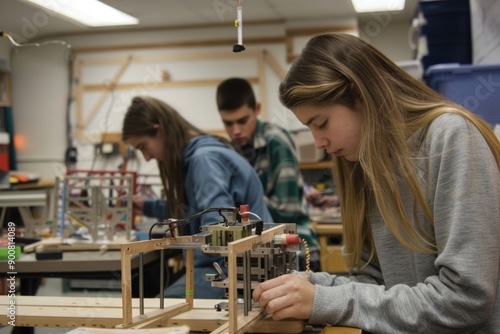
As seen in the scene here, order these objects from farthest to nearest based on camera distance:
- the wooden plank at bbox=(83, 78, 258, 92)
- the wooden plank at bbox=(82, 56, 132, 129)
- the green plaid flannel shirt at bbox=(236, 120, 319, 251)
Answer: the wooden plank at bbox=(82, 56, 132, 129) < the wooden plank at bbox=(83, 78, 258, 92) < the green plaid flannel shirt at bbox=(236, 120, 319, 251)

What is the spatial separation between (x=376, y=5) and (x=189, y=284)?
433 centimetres

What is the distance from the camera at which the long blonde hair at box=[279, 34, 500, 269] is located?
1.20 m

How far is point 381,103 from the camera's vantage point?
1.22 metres

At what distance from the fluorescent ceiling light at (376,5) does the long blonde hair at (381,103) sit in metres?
3.34

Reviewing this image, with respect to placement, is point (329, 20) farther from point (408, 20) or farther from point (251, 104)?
point (251, 104)

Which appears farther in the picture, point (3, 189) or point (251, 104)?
point (251, 104)

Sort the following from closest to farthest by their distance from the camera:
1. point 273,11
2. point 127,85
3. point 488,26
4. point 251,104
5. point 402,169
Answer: point 402,169
point 488,26
point 251,104
point 273,11
point 127,85

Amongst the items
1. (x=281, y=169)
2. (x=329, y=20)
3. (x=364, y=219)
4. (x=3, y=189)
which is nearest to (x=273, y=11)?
(x=329, y=20)

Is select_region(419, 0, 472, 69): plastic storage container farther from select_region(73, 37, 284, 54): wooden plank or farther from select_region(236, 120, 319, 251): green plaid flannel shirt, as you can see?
select_region(73, 37, 284, 54): wooden plank

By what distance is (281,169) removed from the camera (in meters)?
2.89

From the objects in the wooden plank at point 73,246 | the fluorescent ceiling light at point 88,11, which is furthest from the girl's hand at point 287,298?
the wooden plank at point 73,246

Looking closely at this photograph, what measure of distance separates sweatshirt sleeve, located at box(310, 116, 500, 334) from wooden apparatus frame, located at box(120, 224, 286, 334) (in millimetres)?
162

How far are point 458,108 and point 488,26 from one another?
60.7 inches

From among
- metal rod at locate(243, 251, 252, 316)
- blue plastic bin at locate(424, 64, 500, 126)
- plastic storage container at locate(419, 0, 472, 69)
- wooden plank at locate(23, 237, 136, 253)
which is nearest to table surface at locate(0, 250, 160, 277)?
wooden plank at locate(23, 237, 136, 253)
